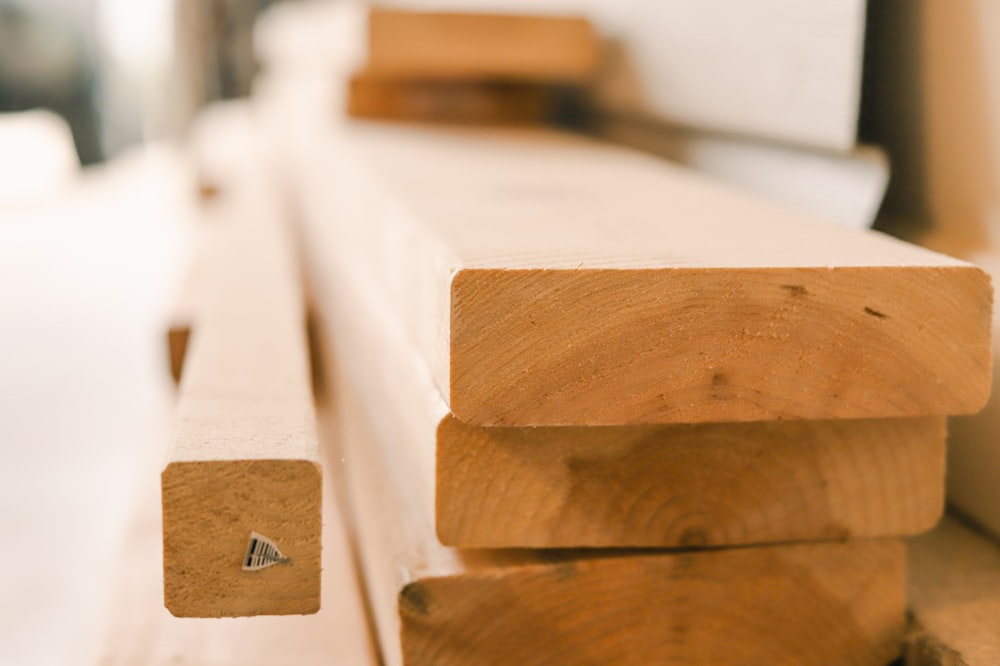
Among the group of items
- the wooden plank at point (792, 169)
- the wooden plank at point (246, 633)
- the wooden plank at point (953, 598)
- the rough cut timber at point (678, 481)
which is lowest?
the wooden plank at point (246, 633)

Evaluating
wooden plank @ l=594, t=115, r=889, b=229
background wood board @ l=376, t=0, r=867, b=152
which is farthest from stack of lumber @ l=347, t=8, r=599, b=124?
wooden plank @ l=594, t=115, r=889, b=229

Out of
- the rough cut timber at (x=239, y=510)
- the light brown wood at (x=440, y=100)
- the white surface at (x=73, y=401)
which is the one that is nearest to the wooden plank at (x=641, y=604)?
the rough cut timber at (x=239, y=510)

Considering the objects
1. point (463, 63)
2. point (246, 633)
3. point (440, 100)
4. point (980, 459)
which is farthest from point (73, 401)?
point (980, 459)

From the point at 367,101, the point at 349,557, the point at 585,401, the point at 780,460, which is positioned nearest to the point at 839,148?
the point at 780,460

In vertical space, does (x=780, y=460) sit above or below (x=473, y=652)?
above

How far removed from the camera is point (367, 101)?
6.81ft

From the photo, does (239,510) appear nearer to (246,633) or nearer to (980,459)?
(246,633)

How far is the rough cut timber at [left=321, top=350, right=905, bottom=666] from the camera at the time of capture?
0.79 meters

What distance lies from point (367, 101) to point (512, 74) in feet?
0.99

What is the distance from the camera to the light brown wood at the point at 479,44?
182 centimetres

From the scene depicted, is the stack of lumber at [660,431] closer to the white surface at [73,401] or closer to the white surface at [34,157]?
the white surface at [73,401]

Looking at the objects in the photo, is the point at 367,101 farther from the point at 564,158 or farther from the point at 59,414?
the point at 59,414

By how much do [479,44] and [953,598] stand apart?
131cm

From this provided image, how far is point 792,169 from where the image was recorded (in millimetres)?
1282
